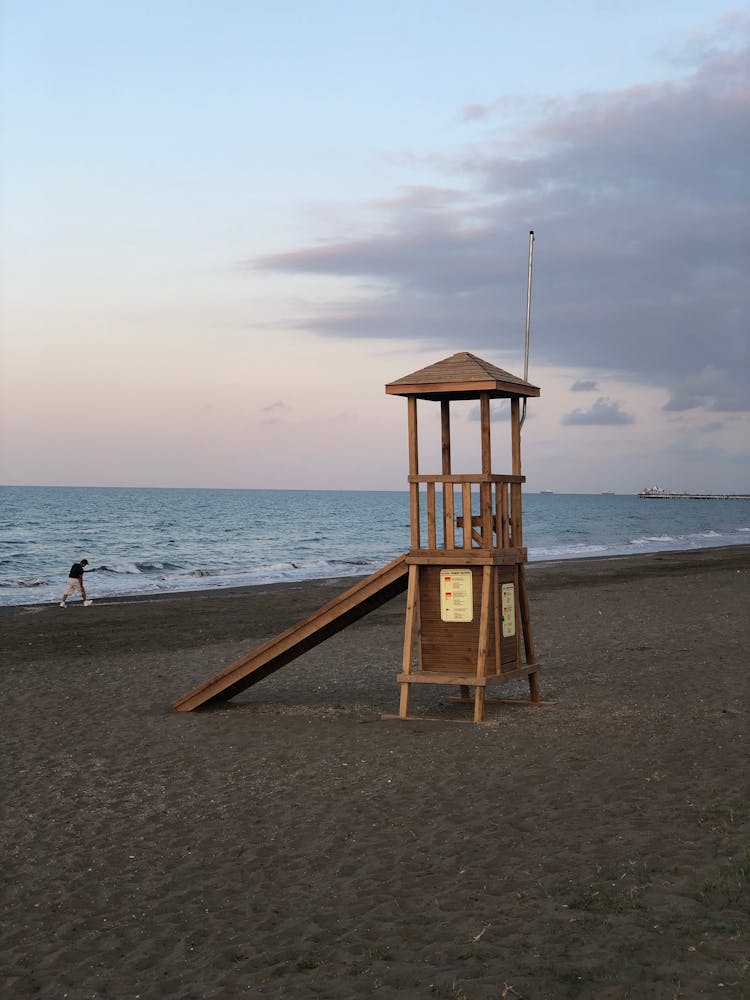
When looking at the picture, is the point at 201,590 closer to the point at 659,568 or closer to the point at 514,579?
the point at 659,568

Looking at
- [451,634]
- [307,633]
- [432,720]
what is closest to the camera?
[432,720]

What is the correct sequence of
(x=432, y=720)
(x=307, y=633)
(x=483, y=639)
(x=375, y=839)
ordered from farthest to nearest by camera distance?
1. (x=307, y=633)
2. (x=432, y=720)
3. (x=483, y=639)
4. (x=375, y=839)

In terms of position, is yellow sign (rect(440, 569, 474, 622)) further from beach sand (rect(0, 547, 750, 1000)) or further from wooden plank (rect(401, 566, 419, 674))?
beach sand (rect(0, 547, 750, 1000))

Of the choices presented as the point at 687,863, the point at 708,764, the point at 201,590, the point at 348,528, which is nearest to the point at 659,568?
the point at 201,590

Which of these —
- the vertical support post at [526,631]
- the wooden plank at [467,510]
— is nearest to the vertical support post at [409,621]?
the wooden plank at [467,510]

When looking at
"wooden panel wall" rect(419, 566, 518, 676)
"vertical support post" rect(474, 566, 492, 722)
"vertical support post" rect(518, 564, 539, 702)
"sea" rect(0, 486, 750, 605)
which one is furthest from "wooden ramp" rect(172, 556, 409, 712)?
"sea" rect(0, 486, 750, 605)

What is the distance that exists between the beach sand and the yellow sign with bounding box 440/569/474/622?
3.89 ft

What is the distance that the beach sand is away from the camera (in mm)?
5191

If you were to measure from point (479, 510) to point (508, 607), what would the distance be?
1.12 meters

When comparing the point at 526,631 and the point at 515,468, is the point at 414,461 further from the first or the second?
the point at 526,631

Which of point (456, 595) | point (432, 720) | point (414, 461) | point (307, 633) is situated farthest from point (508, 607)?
point (307, 633)

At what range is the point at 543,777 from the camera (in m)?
8.52

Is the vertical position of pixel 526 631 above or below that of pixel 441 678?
above

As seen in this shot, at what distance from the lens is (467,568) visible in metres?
11.1
